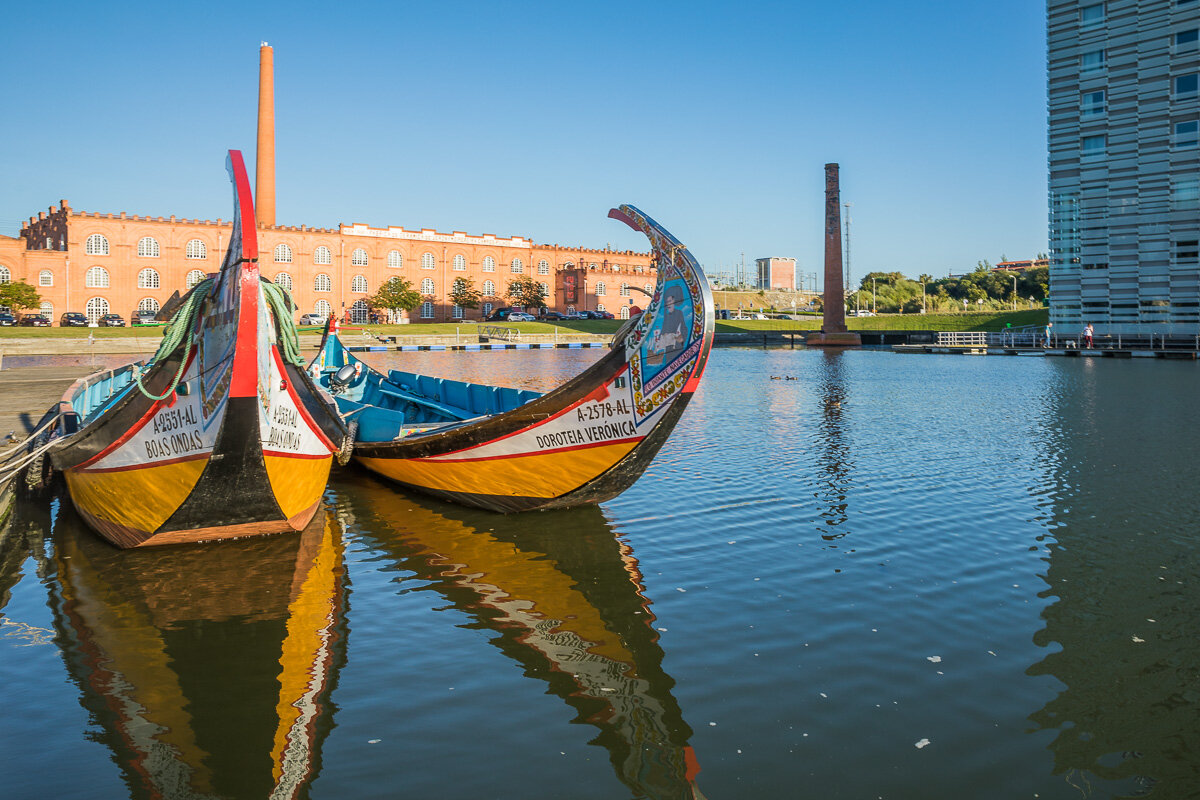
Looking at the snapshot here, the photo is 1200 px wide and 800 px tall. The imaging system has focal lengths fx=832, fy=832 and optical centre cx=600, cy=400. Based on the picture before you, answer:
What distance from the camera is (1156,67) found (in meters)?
48.2

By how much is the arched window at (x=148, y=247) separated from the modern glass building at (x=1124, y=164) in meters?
70.1

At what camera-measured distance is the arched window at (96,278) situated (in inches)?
2724

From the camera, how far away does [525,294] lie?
92.2 meters

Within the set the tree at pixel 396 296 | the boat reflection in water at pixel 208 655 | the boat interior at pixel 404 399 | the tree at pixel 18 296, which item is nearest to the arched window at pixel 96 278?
the tree at pixel 18 296

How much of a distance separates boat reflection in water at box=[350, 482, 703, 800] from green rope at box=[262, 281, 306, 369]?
8.11ft

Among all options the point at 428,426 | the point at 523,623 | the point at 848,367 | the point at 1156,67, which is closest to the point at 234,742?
the point at 523,623

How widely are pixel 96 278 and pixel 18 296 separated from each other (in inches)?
302

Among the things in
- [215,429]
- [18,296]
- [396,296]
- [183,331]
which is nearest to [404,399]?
[183,331]

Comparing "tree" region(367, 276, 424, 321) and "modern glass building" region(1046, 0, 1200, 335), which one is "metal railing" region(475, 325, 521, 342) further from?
"modern glass building" region(1046, 0, 1200, 335)

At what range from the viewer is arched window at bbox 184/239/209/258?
240ft

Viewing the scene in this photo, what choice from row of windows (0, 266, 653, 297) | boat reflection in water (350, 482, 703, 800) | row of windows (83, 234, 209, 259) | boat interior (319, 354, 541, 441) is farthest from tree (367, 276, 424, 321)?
boat reflection in water (350, 482, 703, 800)

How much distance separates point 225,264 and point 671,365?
488 centimetres

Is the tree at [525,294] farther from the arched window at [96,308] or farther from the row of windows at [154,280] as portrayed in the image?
the arched window at [96,308]

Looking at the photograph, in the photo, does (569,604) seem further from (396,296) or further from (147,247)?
(147,247)
